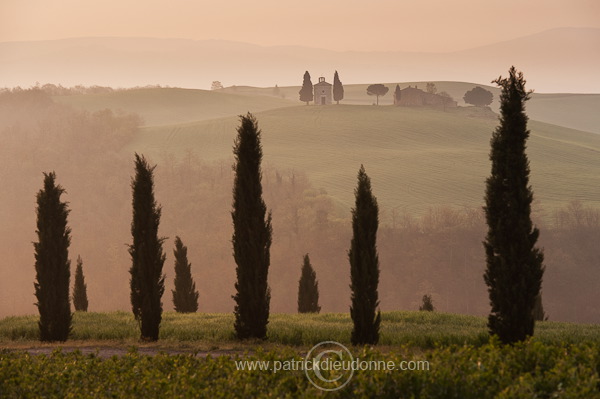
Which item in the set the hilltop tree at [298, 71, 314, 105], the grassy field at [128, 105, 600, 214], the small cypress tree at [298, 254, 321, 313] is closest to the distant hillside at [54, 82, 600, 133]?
the hilltop tree at [298, 71, 314, 105]

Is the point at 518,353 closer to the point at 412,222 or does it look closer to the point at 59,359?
the point at 59,359

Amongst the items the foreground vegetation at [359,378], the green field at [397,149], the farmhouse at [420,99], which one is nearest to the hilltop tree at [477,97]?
the farmhouse at [420,99]

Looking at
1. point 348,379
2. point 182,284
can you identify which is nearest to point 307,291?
point 182,284

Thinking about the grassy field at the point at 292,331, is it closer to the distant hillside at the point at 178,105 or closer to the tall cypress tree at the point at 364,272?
the tall cypress tree at the point at 364,272

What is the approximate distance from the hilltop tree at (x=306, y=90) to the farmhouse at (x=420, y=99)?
20046 mm

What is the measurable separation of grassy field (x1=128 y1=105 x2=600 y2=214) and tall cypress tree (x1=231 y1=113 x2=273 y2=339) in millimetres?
77867

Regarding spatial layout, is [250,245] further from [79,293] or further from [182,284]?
[79,293]

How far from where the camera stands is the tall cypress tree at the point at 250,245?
28.0 metres

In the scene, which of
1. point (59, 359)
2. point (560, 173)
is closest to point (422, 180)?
point (560, 173)

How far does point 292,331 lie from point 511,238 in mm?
8524

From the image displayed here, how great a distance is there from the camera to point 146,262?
2978cm

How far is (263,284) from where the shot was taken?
92.6 feet

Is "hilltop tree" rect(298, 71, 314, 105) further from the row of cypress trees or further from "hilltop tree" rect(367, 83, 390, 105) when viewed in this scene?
the row of cypress trees

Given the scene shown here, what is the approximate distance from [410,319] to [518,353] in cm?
1814
